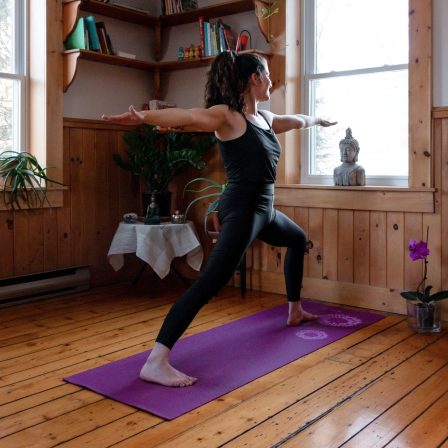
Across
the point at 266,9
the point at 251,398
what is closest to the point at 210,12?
the point at 266,9

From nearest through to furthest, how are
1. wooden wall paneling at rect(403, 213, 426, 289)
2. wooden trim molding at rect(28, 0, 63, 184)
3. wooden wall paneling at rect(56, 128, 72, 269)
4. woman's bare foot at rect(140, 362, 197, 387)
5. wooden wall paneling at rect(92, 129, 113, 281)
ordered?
1. woman's bare foot at rect(140, 362, 197, 387)
2. wooden wall paneling at rect(403, 213, 426, 289)
3. wooden trim molding at rect(28, 0, 63, 184)
4. wooden wall paneling at rect(56, 128, 72, 269)
5. wooden wall paneling at rect(92, 129, 113, 281)

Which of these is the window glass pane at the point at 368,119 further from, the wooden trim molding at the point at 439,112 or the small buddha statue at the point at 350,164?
the wooden trim molding at the point at 439,112

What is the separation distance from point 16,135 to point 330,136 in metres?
2.19

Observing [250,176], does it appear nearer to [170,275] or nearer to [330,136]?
[330,136]

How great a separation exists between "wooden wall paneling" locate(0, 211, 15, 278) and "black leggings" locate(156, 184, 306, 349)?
5.83 ft

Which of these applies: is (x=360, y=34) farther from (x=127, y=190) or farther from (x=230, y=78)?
(x=127, y=190)

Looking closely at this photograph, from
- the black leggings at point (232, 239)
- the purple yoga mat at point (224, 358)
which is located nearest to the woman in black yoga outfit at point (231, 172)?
the black leggings at point (232, 239)

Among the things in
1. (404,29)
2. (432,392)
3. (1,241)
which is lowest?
(432,392)

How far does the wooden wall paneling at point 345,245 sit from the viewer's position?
12.9 ft

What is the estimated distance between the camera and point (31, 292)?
4047 millimetres

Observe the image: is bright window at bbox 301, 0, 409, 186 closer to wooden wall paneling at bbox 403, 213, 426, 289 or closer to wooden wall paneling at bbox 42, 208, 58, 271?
wooden wall paneling at bbox 403, 213, 426, 289

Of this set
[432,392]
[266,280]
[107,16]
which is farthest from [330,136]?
[432,392]

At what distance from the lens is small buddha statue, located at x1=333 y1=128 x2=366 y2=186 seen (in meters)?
3.87

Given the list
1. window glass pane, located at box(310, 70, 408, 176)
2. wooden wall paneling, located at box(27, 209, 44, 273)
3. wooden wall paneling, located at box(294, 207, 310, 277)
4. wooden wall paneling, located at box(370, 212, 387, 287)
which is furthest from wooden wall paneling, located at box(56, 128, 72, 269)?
wooden wall paneling, located at box(370, 212, 387, 287)
